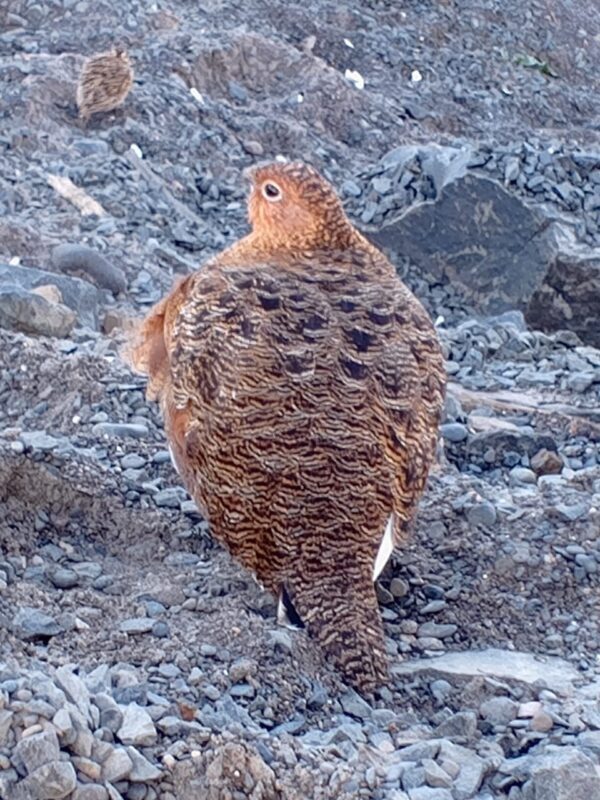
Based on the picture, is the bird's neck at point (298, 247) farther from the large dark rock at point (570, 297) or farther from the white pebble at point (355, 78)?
the white pebble at point (355, 78)

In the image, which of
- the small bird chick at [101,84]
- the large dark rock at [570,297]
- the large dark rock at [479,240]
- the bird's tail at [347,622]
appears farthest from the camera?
the small bird chick at [101,84]

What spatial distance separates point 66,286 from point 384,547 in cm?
395

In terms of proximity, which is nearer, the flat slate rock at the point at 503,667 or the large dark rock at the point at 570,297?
the flat slate rock at the point at 503,667

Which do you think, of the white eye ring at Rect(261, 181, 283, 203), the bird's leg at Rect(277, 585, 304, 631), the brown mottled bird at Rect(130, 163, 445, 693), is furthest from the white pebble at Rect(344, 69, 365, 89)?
the bird's leg at Rect(277, 585, 304, 631)

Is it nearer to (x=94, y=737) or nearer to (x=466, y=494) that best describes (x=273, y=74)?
(x=466, y=494)

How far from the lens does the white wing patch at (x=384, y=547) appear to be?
511cm

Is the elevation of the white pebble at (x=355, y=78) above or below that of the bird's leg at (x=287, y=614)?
below

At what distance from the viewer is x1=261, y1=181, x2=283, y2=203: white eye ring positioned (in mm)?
5984

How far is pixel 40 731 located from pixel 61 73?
993 cm

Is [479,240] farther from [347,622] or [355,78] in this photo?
[347,622]

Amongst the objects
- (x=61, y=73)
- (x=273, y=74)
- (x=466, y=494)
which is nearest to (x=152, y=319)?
(x=466, y=494)

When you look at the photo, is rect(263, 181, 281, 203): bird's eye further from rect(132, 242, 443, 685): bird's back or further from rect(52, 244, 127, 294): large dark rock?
rect(52, 244, 127, 294): large dark rock

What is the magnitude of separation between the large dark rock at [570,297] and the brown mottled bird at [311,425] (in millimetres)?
5197

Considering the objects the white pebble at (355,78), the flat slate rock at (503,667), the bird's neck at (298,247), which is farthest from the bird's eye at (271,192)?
the white pebble at (355,78)
